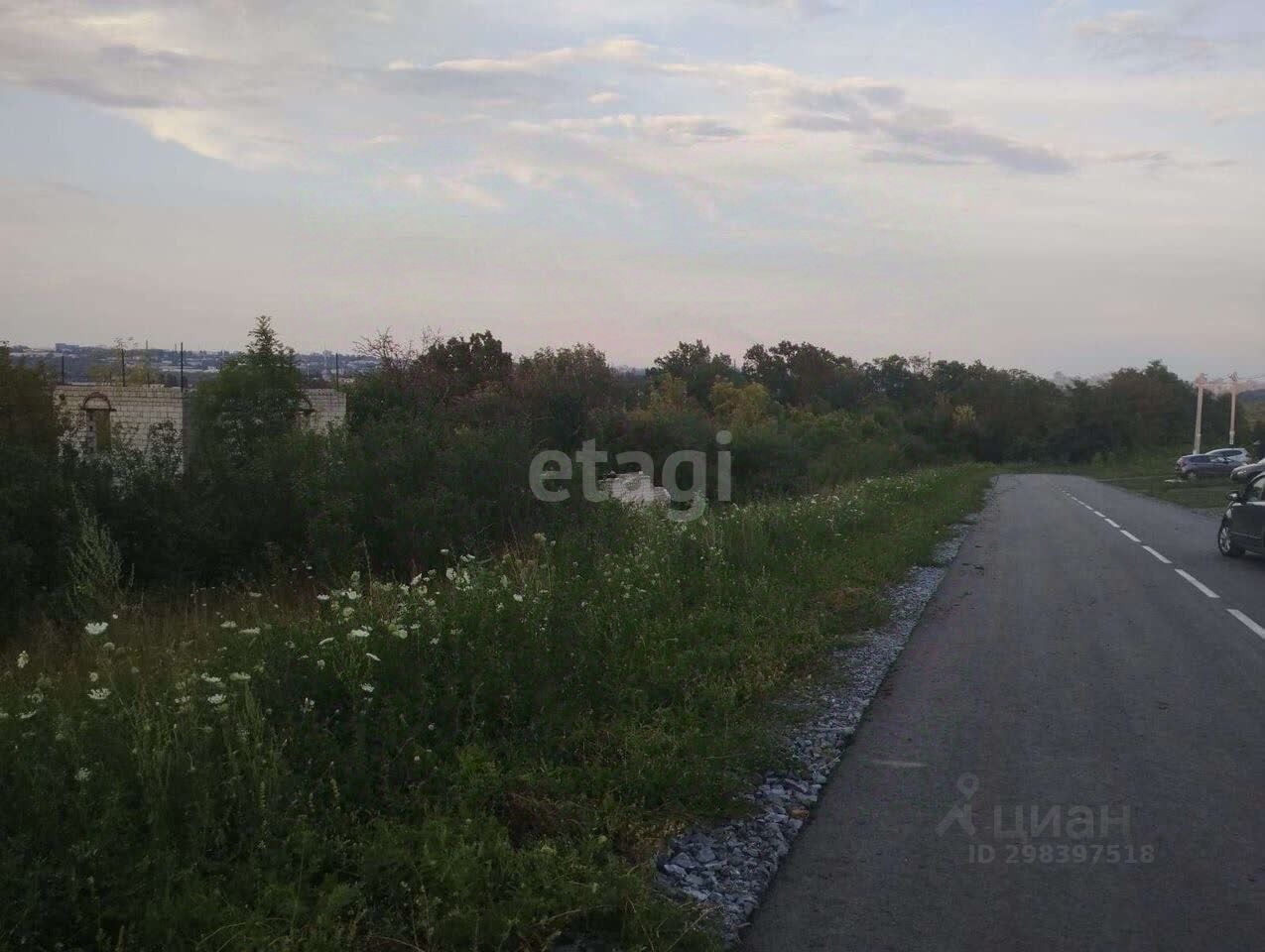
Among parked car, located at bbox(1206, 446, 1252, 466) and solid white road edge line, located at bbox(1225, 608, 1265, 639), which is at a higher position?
parked car, located at bbox(1206, 446, 1252, 466)

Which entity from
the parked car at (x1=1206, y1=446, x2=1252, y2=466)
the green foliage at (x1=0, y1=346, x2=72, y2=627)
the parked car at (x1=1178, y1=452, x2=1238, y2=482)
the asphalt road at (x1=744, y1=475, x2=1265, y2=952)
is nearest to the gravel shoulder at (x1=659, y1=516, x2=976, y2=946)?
the asphalt road at (x1=744, y1=475, x2=1265, y2=952)

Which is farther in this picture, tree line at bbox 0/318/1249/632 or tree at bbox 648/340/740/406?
tree at bbox 648/340/740/406

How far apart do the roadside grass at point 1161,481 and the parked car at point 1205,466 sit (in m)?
0.82

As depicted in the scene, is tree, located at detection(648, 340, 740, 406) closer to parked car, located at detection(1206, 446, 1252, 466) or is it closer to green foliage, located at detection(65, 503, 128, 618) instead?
parked car, located at detection(1206, 446, 1252, 466)

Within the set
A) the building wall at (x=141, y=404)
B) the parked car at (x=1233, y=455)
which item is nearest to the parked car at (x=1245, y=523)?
the building wall at (x=141, y=404)

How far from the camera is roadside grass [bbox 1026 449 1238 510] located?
4059 centimetres

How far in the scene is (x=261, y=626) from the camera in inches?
258

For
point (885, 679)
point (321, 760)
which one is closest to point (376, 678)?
point (321, 760)

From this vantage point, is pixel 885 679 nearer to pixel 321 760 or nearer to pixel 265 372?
pixel 321 760

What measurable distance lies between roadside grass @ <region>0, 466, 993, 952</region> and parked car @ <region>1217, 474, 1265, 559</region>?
40.9 ft

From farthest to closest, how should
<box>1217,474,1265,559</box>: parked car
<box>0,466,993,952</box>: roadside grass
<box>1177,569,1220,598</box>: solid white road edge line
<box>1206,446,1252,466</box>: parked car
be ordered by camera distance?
<box>1206,446,1252,466</box>: parked car < <box>1217,474,1265,559</box>: parked car < <box>1177,569,1220,598</box>: solid white road edge line < <box>0,466,993,952</box>: roadside grass

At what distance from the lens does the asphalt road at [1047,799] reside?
4.60 meters

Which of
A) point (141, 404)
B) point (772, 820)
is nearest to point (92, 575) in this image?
point (772, 820)

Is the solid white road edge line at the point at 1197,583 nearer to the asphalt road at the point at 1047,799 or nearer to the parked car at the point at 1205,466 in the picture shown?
the asphalt road at the point at 1047,799
